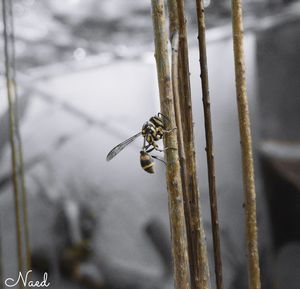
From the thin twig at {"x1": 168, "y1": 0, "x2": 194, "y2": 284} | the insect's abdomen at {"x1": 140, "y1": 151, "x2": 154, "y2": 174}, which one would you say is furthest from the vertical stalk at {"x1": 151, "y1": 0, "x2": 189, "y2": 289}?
the insect's abdomen at {"x1": 140, "y1": 151, "x2": 154, "y2": 174}

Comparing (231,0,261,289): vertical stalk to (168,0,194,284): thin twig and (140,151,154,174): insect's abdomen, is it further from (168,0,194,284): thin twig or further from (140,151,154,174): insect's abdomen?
(140,151,154,174): insect's abdomen

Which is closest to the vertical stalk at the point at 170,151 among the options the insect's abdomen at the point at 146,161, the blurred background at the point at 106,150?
the insect's abdomen at the point at 146,161

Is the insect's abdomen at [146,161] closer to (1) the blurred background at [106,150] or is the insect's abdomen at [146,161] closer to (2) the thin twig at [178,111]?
(2) the thin twig at [178,111]

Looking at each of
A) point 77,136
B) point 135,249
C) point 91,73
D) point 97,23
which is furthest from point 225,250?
point 97,23

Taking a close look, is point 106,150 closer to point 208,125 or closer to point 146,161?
point 146,161

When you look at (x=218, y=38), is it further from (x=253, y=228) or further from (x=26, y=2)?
(x=253, y=228)

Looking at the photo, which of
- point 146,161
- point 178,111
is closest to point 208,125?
point 178,111
